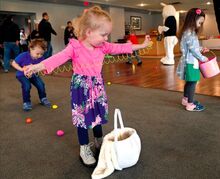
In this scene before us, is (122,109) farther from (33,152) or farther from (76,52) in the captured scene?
(76,52)

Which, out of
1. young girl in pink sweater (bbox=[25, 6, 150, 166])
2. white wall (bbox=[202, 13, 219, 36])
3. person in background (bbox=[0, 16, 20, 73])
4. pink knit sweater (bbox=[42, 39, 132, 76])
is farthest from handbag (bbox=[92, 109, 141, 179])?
white wall (bbox=[202, 13, 219, 36])

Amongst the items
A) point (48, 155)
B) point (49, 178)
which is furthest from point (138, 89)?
point (49, 178)

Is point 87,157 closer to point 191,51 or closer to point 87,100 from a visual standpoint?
point 87,100

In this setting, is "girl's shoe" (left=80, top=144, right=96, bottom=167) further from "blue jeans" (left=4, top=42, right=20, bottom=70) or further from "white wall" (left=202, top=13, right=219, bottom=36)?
"white wall" (left=202, top=13, right=219, bottom=36)

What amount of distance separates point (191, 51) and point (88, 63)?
1248 mm

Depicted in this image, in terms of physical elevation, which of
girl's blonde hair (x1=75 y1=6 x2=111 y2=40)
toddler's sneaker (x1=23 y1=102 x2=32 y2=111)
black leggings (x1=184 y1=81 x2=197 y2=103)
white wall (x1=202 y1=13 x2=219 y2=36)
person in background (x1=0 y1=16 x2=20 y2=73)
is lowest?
toddler's sneaker (x1=23 y1=102 x2=32 y2=111)

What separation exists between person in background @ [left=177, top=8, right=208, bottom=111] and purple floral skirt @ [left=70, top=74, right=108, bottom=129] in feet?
3.85

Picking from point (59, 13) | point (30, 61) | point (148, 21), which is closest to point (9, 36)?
point (30, 61)

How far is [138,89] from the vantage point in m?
3.22

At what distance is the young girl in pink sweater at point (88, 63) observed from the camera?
1.23 m

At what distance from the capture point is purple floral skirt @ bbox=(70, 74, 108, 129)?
1306 mm

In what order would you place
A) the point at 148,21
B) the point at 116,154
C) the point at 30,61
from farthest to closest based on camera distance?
1. the point at 148,21
2. the point at 30,61
3. the point at 116,154

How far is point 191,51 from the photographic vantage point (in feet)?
7.17

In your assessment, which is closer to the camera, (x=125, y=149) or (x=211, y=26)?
(x=125, y=149)
